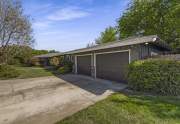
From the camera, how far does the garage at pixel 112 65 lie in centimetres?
966

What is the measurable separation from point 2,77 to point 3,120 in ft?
38.2

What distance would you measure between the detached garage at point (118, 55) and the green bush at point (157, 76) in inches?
58.3

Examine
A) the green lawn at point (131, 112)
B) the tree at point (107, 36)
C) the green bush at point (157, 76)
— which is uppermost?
the tree at point (107, 36)

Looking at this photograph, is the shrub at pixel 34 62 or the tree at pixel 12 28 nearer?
the tree at pixel 12 28

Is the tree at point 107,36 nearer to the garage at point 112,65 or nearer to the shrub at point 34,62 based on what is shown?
the shrub at point 34,62

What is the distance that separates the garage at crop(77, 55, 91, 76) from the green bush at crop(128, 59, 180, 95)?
6.69m

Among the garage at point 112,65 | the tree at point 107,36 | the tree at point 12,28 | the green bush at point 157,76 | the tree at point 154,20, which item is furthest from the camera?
the tree at point 107,36

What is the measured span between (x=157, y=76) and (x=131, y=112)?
298 cm

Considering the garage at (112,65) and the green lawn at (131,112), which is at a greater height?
the garage at (112,65)

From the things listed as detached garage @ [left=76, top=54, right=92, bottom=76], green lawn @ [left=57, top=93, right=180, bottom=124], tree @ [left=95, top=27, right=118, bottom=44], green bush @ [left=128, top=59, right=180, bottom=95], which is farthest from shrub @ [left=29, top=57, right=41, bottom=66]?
green lawn @ [left=57, top=93, right=180, bottom=124]

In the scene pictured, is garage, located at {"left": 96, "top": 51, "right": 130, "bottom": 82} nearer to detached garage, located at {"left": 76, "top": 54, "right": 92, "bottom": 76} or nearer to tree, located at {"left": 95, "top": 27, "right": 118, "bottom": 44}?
detached garage, located at {"left": 76, "top": 54, "right": 92, "bottom": 76}

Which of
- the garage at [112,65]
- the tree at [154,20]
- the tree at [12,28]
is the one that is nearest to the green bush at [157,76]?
the garage at [112,65]

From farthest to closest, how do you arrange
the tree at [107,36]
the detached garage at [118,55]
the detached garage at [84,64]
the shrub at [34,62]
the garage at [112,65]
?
the tree at [107,36]
the shrub at [34,62]
the detached garage at [84,64]
the garage at [112,65]
the detached garage at [118,55]

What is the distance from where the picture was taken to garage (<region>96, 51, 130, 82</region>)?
31.7 ft
